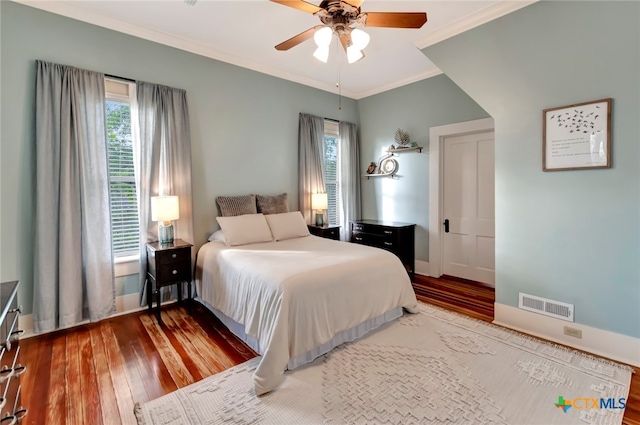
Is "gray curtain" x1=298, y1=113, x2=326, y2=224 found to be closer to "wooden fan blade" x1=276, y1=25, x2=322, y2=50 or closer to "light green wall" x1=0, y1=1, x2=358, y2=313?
"light green wall" x1=0, y1=1, x2=358, y2=313

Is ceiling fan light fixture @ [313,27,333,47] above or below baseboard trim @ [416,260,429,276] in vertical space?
above

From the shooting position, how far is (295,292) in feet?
7.09

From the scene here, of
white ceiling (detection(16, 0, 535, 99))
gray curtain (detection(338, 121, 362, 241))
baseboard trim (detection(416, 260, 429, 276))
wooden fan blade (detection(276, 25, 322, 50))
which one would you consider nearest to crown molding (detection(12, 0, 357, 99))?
white ceiling (detection(16, 0, 535, 99))

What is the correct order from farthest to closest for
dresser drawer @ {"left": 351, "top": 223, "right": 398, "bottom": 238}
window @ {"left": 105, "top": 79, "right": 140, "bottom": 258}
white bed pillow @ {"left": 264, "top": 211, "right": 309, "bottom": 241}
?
dresser drawer @ {"left": 351, "top": 223, "right": 398, "bottom": 238}
white bed pillow @ {"left": 264, "top": 211, "right": 309, "bottom": 241}
window @ {"left": 105, "top": 79, "right": 140, "bottom": 258}

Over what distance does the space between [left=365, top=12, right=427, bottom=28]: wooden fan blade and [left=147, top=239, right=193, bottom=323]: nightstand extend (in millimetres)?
2689

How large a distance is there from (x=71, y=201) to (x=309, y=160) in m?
2.93

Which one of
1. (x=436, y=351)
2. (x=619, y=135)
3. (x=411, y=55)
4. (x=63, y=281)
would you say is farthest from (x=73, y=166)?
(x=619, y=135)

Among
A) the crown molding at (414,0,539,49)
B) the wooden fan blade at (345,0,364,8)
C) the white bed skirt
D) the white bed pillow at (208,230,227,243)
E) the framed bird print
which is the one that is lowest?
the white bed skirt

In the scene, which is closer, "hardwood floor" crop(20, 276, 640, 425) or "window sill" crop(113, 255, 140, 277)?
"hardwood floor" crop(20, 276, 640, 425)

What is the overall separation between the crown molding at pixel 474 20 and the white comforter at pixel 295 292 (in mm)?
2336

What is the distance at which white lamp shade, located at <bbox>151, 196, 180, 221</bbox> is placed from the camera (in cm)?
311

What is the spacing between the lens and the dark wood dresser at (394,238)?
14.4 ft

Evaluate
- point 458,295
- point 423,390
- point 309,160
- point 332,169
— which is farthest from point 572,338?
point 332,169

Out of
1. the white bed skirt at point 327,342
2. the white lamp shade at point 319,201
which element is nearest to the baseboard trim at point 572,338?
the white bed skirt at point 327,342
